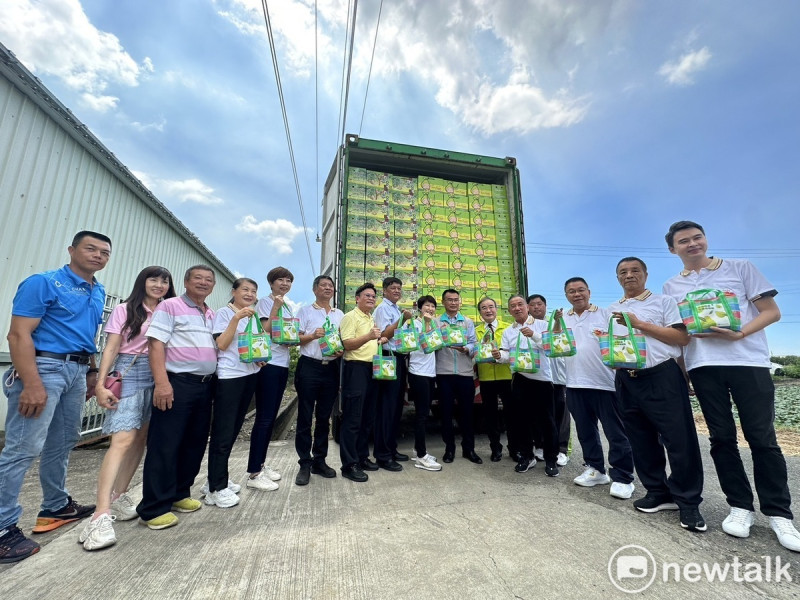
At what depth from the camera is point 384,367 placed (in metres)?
3.28

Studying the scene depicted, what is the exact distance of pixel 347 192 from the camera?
189 inches

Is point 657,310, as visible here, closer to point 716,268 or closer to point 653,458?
point 716,268

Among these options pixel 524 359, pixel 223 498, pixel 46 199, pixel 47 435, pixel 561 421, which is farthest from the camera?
pixel 46 199

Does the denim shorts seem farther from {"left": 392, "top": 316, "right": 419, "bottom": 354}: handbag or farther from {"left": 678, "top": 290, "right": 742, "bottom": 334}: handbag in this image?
{"left": 678, "top": 290, "right": 742, "bottom": 334}: handbag

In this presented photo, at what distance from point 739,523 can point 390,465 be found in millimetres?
2563

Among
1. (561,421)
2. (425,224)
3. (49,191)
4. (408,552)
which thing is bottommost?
(408,552)

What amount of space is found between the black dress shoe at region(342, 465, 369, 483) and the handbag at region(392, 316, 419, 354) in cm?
115

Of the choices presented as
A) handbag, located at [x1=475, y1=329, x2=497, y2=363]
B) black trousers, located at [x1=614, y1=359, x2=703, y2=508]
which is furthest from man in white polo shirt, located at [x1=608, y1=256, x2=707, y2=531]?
handbag, located at [x1=475, y1=329, x2=497, y2=363]

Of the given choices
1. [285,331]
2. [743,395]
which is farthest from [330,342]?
[743,395]

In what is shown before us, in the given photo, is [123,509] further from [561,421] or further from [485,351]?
[561,421]

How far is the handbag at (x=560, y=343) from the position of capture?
10.1 ft

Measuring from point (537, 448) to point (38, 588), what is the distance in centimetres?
399

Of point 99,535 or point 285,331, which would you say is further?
point 285,331

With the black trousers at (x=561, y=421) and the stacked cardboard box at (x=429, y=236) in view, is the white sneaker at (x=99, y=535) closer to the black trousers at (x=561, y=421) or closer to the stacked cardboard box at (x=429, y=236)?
the stacked cardboard box at (x=429, y=236)
